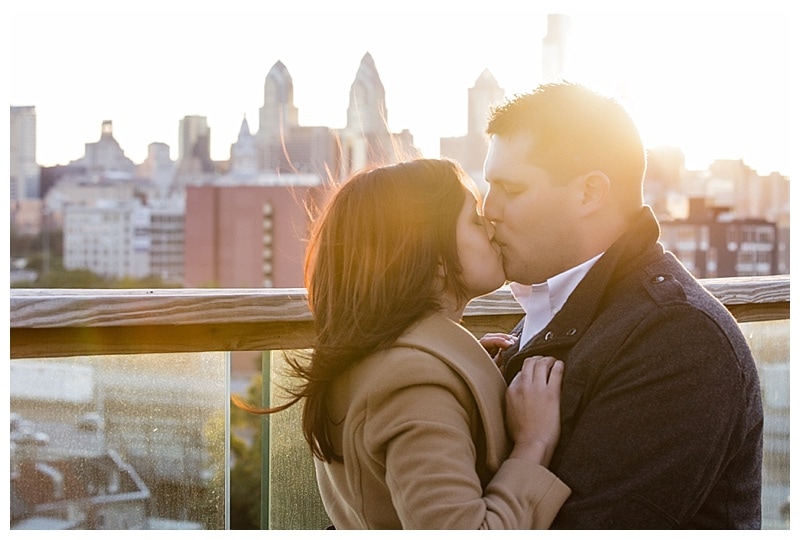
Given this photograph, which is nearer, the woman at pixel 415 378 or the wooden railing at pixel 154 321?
the woman at pixel 415 378

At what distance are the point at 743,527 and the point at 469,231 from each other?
0.67 metres

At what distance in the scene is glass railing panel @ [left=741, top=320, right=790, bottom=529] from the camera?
8.46 ft

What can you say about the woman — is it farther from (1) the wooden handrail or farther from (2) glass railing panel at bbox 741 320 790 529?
(2) glass railing panel at bbox 741 320 790 529

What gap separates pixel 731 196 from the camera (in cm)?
6244

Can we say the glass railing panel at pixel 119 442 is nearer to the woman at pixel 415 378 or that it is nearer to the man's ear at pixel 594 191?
the woman at pixel 415 378

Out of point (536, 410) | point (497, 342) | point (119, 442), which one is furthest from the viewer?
point (497, 342)

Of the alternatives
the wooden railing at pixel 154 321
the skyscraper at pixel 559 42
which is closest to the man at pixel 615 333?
the skyscraper at pixel 559 42

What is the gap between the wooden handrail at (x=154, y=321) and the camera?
5.07 feet

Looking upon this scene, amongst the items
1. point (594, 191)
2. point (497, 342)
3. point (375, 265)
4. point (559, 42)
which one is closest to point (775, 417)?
point (497, 342)

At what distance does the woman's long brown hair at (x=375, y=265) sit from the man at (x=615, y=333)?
158mm

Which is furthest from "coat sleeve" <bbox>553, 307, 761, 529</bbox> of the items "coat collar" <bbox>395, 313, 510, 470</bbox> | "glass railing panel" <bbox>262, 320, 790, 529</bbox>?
"glass railing panel" <bbox>262, 320, 790, 529</bbox>

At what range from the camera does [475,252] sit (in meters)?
1.71

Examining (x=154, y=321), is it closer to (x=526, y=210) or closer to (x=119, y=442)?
(x=119, y=442)

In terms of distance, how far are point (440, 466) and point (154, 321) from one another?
1.87 ft
